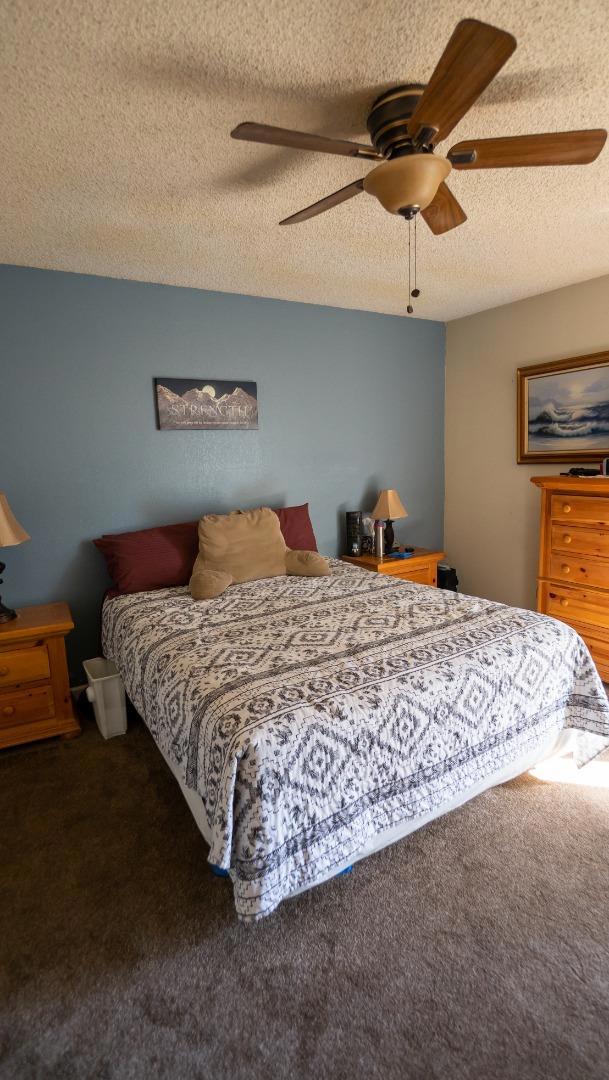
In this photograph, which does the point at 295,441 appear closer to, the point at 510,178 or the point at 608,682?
the point at 510,178

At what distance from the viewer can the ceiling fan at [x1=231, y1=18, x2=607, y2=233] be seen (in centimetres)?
128

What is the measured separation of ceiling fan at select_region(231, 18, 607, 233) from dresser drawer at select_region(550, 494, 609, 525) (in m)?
1.82

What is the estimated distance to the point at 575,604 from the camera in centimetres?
310

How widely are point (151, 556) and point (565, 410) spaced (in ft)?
9.32

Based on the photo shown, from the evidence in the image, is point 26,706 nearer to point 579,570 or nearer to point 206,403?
point 206,403

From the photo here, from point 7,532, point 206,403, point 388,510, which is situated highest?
point 206,403

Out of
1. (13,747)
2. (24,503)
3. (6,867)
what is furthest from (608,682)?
(24,503)

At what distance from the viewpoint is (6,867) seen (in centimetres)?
186

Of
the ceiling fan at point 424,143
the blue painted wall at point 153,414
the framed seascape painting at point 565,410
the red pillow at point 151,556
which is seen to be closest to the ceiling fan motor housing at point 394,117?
the ceiling fan at point 424,143

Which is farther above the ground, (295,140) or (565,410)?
(295,140)

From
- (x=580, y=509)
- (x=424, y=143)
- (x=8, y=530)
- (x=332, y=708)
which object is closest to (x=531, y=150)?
(x=424, y=143)

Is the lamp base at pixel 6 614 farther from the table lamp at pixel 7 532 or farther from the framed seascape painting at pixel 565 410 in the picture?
the framed seascape painting at pixel 565 410

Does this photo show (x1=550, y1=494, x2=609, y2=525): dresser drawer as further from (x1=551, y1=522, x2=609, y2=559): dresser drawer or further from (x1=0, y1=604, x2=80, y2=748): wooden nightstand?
(x1=0, y1=604, x2=80, y2=748): wooden nightstand

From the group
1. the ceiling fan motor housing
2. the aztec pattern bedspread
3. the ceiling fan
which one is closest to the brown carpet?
the aztec pattern bedspread
